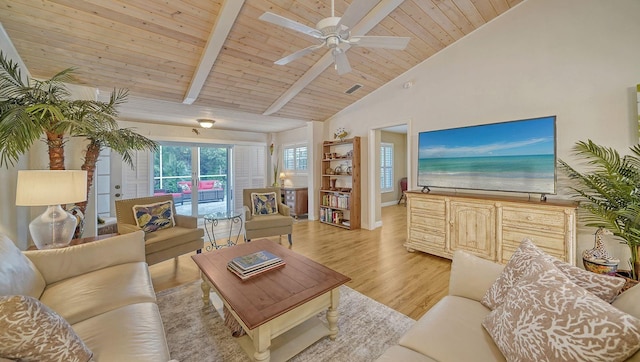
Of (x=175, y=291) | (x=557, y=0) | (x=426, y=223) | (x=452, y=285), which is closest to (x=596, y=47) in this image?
(x=557, y=0)

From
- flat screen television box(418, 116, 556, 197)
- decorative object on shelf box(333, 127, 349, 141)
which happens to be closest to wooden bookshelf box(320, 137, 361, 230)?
decorative object on shelf box(333, 127, 349, 141)

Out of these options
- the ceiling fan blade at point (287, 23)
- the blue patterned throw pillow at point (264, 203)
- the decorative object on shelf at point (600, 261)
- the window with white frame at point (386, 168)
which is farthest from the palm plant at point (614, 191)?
the window with white frame at point (386, 168)

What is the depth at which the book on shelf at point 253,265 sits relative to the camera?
5.95 ft

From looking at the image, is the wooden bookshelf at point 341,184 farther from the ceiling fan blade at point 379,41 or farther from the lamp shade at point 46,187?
the lamp shade at point 46,187

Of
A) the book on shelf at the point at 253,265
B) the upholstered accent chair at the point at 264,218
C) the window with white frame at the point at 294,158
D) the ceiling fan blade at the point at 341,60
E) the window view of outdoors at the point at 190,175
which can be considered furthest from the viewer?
the window with white frame at the point at 294,158

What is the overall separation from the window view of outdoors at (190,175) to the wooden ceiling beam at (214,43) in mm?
2497

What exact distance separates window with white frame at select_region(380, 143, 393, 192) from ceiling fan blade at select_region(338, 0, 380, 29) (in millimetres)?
5658

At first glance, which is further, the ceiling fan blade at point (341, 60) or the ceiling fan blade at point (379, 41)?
the ceiling fan blade at point (341, 60)

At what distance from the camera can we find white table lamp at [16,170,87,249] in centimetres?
175

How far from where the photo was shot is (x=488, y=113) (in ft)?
10.4

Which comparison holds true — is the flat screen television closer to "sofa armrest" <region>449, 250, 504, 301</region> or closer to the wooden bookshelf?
the wooden bookshelf

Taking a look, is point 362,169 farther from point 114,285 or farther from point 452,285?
point 114,285

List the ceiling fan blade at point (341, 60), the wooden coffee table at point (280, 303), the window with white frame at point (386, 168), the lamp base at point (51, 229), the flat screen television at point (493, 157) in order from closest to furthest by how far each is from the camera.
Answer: the wooden coffee table at point (280, 303) < the lamp base at point (51, 229) < the ceiling fan blade at point (341, 60) < the flat screen television at point (493, 157) < the window with white frame at point (386, 168)

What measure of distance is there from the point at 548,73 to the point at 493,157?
108 centimetres
